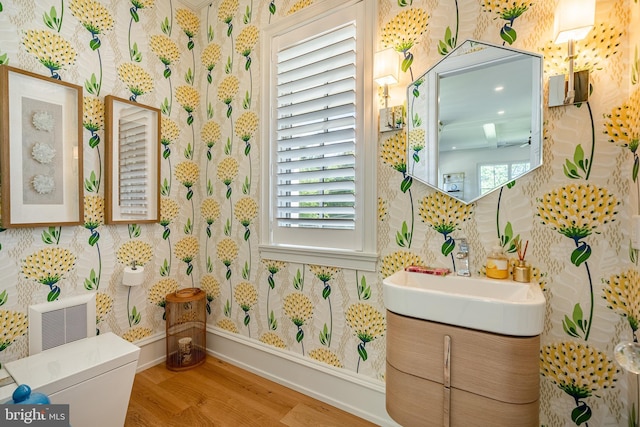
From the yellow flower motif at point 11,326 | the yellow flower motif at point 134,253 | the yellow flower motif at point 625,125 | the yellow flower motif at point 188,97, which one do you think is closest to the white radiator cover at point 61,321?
the yellow flower motif at point 11,326

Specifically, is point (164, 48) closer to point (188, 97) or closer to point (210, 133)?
point (188, 97)

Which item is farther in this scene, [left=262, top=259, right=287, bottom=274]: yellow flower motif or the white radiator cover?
[left=262, top=259, right=287, bottom=274]: yellow flower motif

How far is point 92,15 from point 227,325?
228 cm

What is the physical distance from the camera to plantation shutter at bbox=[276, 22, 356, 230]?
171 cm

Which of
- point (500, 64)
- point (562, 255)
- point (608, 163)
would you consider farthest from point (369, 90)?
point (562, 255)

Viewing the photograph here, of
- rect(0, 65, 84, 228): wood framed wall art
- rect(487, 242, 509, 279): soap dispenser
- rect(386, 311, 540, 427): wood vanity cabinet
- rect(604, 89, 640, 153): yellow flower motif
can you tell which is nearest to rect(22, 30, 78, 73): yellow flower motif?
Result: rect(0, 65, 84, 228): wood framed wall art

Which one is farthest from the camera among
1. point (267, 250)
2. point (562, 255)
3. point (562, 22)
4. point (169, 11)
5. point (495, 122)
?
point (169, 11)

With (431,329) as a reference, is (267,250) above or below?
above

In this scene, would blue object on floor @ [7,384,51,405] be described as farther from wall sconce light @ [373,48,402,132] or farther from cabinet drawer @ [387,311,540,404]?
wall sconce light @ [373,48,402,132]

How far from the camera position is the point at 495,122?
1.31 metres

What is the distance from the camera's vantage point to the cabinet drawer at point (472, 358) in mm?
977

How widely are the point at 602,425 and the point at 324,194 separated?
159 centimetres

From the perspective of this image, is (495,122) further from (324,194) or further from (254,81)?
(254,81)

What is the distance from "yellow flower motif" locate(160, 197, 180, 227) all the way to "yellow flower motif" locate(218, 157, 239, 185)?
42 cm
